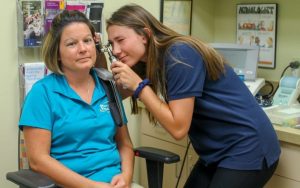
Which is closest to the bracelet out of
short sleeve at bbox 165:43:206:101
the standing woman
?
the standing woman

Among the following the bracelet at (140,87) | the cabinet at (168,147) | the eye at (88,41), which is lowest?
the cabinet at (168,147)

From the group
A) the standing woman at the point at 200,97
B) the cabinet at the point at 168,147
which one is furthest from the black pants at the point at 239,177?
the cabinet at the point at 168,147

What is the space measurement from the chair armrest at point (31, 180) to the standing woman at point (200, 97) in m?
0.45

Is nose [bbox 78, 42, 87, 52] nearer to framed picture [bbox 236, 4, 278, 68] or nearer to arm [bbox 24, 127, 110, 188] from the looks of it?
arm [bbox 24, 127, 110, 188]

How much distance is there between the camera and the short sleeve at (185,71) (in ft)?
4.76

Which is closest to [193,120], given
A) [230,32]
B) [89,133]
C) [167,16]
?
[89,133]

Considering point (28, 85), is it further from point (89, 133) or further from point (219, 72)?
point (219, 72)

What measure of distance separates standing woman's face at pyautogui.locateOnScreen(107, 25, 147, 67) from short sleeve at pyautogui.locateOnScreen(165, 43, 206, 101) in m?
0.14

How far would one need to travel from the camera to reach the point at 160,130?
235 centimetres

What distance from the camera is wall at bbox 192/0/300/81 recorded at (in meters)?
2.40

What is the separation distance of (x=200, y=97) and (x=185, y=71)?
14 centimetres

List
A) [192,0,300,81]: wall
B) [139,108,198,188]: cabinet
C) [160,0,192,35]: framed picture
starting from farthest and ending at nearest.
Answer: [160,0,192,35]: framed picture
[192,0,300,81]: wall
[139,108,198,188]: cabinet

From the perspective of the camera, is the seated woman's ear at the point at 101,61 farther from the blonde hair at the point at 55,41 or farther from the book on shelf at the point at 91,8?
the book on shelf at the point at 91,8

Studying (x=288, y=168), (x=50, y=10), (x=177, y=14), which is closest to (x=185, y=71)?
(x=288, y=168)
